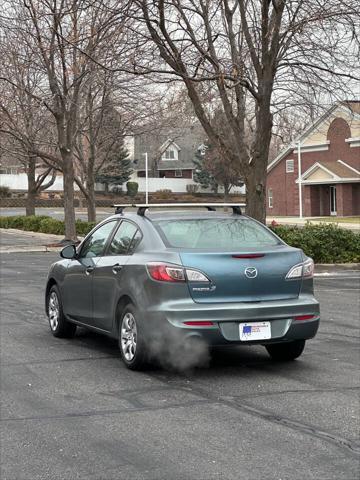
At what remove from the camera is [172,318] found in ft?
25.2

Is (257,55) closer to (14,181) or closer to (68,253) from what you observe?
(68,253)

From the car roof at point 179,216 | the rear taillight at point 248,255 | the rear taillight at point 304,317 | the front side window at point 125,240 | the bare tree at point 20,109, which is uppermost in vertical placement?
the bare tree at point 20,109

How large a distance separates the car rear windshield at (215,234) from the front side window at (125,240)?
12.2 inches

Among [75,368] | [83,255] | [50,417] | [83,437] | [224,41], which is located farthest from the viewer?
[224,41]

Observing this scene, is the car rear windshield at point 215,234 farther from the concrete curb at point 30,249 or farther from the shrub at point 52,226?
→ the shrub at point 52,226

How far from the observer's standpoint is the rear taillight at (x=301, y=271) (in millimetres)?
8117

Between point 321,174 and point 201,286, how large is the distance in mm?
52597

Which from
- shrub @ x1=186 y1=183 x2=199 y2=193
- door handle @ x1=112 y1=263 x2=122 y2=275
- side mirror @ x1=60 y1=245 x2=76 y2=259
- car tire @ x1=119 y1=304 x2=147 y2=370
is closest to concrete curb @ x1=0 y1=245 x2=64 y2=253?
side mirror @ x1=60 y1=245 x2=76 y2=259

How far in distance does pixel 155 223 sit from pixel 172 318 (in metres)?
1.29

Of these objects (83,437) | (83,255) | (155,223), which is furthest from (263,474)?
(83,255)

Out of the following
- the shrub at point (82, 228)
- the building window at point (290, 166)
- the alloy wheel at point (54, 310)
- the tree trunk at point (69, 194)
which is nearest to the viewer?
the alloy wheel at point (54, 310)

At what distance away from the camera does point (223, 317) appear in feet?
25.3

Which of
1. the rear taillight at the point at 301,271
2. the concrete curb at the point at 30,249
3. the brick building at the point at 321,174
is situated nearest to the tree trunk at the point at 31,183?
the concrete curb at the point at 30,249

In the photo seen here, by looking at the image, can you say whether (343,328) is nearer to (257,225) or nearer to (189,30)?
(257,225)
